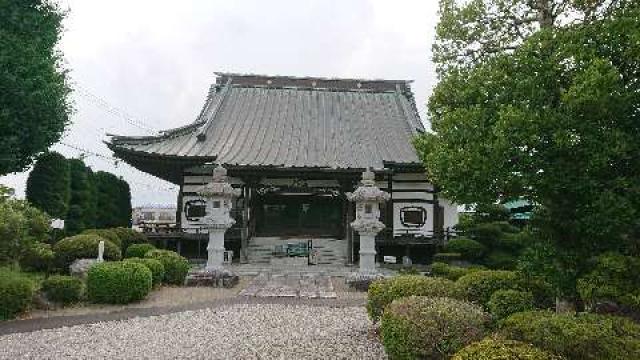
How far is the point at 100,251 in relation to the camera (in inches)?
588

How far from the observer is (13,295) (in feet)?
35.9

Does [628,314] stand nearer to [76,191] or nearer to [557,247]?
[557,247]

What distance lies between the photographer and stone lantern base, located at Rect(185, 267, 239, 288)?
1628cm

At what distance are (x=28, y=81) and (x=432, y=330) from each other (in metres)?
16.1

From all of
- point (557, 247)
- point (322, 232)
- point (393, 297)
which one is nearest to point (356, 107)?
point (322, 232)

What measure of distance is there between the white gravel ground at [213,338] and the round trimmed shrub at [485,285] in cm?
185

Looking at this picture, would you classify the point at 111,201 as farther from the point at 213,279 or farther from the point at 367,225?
the point at 367,225

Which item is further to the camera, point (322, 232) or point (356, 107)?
point (356, 107)

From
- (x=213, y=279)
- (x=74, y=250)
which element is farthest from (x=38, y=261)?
(x=213, y=279)

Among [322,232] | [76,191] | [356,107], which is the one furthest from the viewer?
[356,107]

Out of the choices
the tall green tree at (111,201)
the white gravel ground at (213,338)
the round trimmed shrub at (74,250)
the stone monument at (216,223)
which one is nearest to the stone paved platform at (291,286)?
the stone monument at (216,223)

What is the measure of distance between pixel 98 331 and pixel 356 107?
22.0 m

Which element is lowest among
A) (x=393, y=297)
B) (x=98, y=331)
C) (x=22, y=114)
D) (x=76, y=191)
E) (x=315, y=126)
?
(x=98, y=331)

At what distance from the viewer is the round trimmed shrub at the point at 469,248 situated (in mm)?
19688
